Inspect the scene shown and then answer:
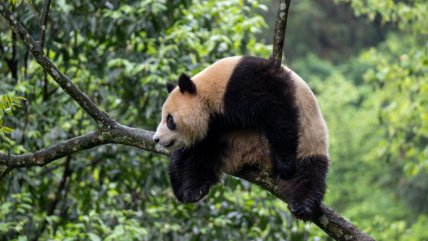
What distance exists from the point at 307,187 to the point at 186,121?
38.7 inches

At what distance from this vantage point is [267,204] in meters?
7.26

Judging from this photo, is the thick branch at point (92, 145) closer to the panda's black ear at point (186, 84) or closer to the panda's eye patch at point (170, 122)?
the panda's eye patch at point (170, 122)

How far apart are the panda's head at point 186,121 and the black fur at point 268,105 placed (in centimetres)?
24

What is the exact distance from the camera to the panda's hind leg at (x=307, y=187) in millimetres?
4258

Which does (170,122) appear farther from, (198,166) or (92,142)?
(92,142)

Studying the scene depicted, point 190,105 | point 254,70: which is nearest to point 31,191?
point 190,105

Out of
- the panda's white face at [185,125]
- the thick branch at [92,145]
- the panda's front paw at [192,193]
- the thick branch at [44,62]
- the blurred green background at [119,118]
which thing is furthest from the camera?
the blurred green background at [119,118]

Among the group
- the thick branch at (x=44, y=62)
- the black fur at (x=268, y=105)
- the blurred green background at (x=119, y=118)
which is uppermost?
the thick branch at (x=44, y=62)

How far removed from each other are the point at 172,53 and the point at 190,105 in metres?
2.28

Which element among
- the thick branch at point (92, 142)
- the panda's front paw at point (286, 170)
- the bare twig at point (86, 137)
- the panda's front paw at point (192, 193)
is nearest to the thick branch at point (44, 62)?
the bare twig at point (86, 137)

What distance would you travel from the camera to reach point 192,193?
4949mm

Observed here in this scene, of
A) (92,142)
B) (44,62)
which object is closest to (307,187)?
(92,142)

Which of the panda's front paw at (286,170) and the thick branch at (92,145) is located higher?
the thick branch at (92,145)

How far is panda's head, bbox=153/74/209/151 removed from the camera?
4820 millimetres
